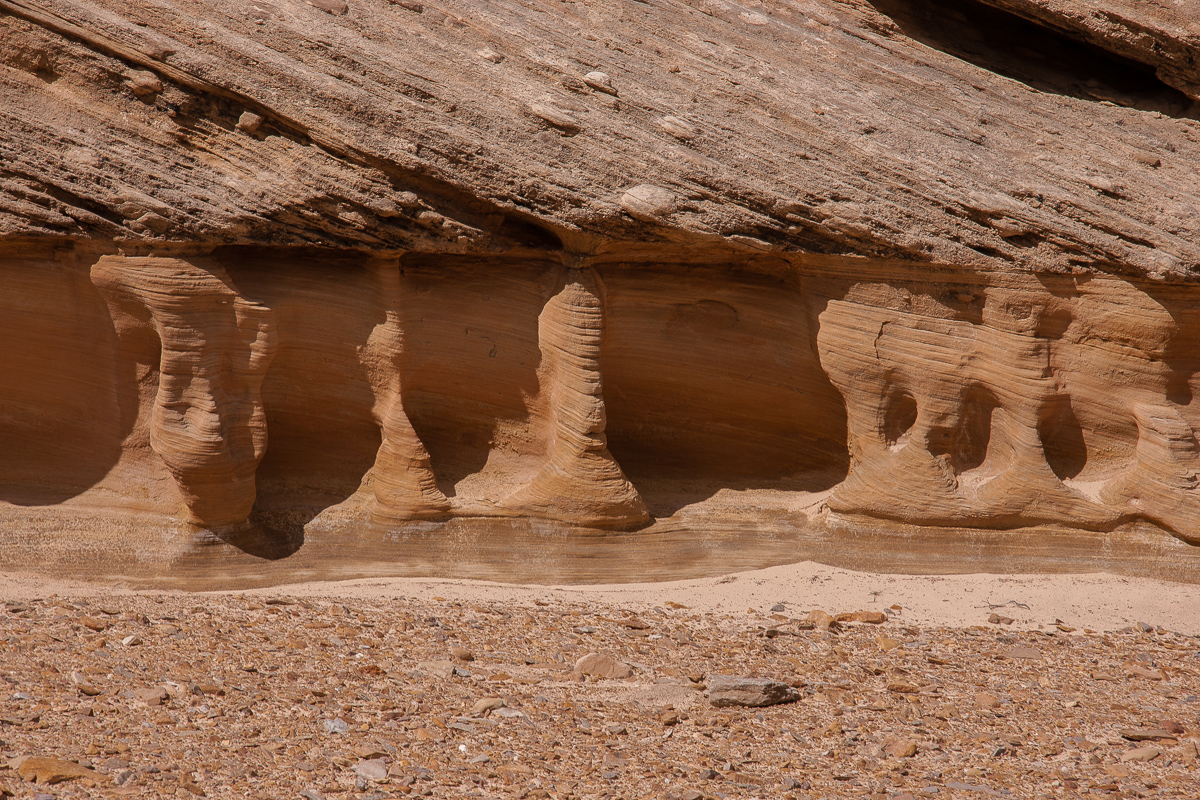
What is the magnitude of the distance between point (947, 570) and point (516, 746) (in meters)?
3.23

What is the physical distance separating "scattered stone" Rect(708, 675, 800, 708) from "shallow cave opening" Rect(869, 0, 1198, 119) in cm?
435

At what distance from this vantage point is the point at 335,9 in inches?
228

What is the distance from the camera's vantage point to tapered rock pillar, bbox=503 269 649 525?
5.96 meters

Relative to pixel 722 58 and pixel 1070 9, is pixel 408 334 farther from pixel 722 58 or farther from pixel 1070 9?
pixel 1070 9

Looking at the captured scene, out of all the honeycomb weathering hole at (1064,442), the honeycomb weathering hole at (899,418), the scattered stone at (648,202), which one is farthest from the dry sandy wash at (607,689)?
the scattered stone at (648,202)

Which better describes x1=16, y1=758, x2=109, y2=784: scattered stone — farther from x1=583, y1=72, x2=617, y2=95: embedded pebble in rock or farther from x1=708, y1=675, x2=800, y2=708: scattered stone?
x1=583, y1=72, x2=617, y2=95: embedded pebble in rock

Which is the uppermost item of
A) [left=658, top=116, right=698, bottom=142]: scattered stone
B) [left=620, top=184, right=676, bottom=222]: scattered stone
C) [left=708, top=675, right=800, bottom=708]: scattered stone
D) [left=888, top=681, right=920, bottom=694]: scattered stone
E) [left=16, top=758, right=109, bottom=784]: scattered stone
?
[left=658, top=116, right=698, bottom=142]: scattered stone

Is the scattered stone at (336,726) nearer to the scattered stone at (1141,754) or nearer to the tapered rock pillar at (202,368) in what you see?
the tapered rock pillar at (202,368)

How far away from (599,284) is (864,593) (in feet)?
8.22

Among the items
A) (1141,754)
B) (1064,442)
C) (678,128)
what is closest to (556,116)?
(678,128)

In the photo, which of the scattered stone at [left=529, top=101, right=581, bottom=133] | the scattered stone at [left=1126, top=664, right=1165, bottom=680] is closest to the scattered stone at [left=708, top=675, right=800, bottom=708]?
the scattered stone at [left=1126, top=664, right=1165, bottom=680]

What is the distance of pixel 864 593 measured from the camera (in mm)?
6062

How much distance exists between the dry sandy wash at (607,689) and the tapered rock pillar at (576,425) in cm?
53

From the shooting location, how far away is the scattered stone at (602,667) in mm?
5055
